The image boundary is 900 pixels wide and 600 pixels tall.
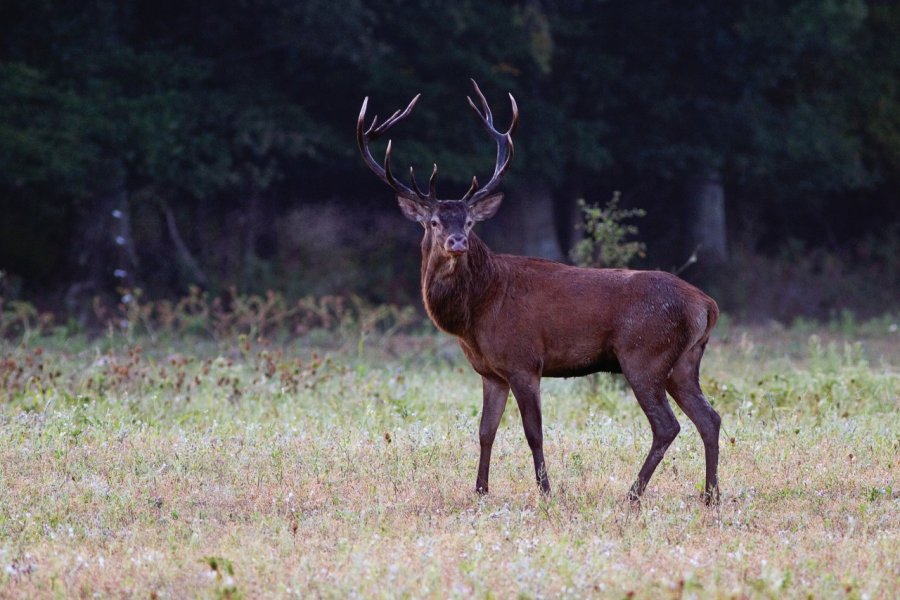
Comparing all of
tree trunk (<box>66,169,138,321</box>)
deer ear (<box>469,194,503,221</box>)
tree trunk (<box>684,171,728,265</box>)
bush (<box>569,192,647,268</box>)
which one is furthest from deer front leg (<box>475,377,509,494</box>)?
tree trunk (<box>684,171,728,265</box>)

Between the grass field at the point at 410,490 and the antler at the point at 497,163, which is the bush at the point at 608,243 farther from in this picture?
the antler at the point at 497,163

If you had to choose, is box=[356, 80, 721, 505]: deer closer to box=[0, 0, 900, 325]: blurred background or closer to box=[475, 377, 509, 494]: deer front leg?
box=[475, 377, 509, 494]: deer front leg

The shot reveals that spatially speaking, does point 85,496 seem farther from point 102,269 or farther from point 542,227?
point 542,227

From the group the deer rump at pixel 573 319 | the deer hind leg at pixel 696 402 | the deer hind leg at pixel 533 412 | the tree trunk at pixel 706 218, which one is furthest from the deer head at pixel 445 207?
the tree trunk at pixel 706 218

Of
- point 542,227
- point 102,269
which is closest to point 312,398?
point 102,269

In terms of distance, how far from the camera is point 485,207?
27.5 ft

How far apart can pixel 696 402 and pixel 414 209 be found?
2.05 meters

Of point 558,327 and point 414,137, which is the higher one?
point 414,137

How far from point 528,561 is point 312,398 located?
17.7ft

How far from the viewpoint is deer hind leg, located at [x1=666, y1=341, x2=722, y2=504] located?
302 inches

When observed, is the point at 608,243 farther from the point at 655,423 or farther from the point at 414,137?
the point at 414,137

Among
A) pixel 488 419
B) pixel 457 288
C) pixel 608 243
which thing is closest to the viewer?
pixel 457 288

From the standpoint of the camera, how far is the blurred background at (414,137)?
60.7ft

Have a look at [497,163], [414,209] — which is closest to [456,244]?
[414,209]
